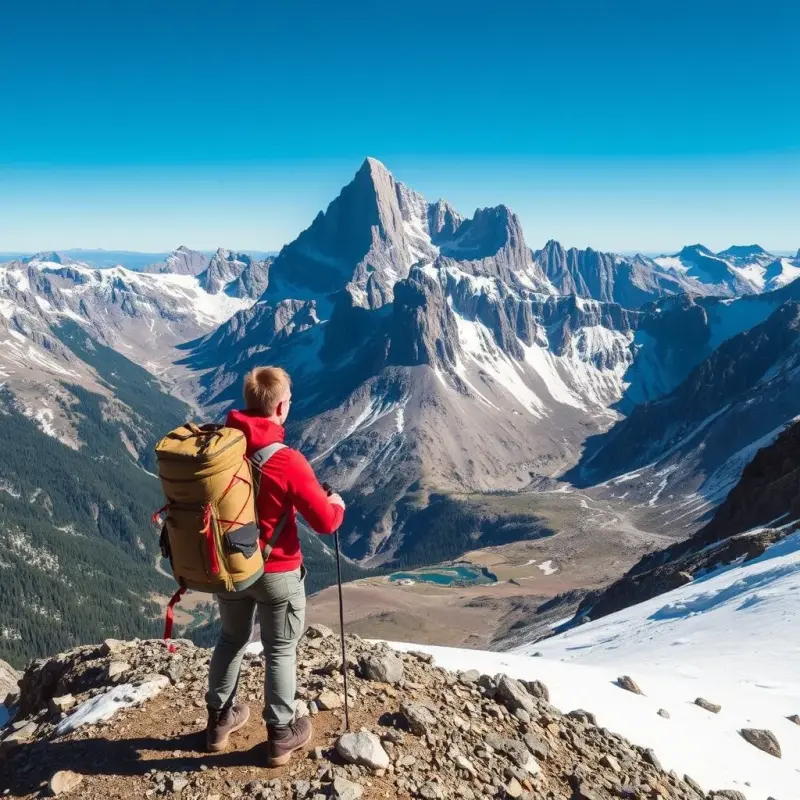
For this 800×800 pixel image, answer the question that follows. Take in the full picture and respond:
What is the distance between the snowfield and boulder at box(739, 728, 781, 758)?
177 mm

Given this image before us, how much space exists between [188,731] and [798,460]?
82.8 meters

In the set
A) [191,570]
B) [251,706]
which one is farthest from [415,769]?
[191,570]

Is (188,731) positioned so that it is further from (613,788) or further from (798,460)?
(798,460)

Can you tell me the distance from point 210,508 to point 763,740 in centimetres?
1439

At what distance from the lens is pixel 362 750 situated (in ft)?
32.0

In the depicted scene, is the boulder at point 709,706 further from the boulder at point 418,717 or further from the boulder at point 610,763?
the boulder at point 418,717

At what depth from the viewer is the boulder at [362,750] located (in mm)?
9680

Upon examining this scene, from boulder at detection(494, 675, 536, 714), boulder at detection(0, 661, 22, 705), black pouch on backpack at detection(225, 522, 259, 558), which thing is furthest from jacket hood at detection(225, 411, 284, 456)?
boulder at detection(0, 661, 22, 705)

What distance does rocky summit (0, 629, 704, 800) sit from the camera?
948cm

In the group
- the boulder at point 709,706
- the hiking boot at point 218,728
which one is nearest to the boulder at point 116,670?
the hiking boot at point 218,728

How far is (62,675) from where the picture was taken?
17.0 m

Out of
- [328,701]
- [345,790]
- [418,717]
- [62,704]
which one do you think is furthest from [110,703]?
[418,717]

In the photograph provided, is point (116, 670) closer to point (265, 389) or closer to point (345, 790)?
point (345, 790)

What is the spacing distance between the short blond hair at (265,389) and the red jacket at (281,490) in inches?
10.2
